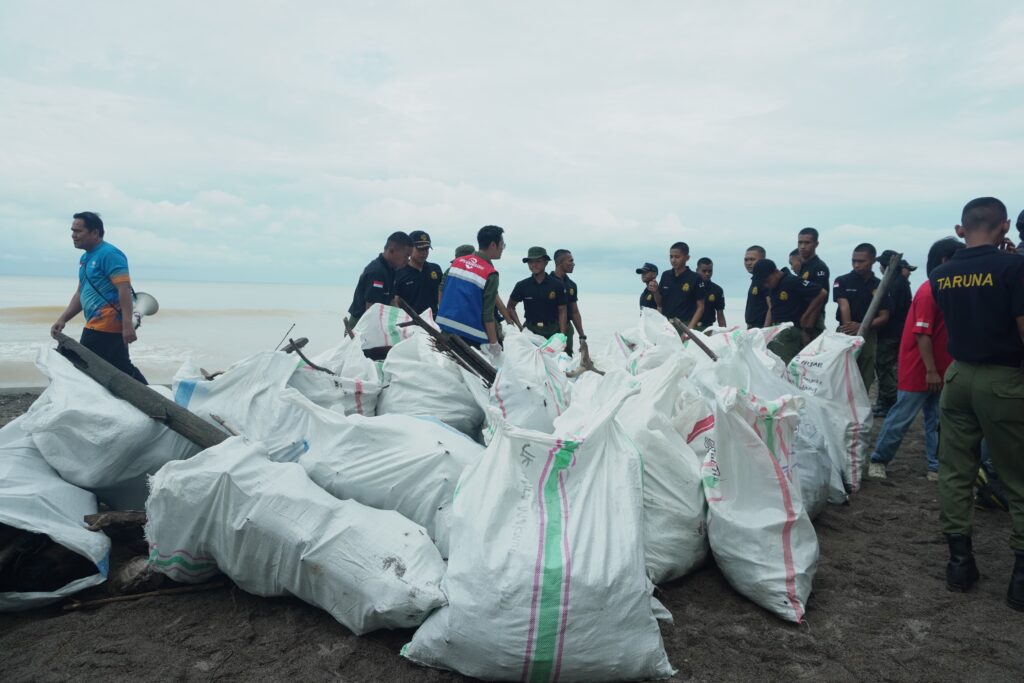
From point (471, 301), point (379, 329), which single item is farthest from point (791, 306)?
point (379, 329)

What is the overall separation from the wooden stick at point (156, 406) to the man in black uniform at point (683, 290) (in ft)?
17.2

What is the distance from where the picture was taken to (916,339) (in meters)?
3.42

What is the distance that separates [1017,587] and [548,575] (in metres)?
1.80

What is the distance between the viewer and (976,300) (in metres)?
2.40

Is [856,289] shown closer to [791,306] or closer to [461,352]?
[791,306]

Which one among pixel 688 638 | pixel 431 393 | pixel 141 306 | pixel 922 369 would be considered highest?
pixel 141 306

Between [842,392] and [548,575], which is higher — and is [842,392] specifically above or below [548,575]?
above

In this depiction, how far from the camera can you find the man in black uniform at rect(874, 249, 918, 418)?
524cm

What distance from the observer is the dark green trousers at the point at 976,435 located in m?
2.34

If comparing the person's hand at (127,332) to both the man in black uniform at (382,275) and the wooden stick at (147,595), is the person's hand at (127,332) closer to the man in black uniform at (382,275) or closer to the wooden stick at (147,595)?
the man in black uniform at (382,275)

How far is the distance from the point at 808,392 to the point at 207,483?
10.7ft

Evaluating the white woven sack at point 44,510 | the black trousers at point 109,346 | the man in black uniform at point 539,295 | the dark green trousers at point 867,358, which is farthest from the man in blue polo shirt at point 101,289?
the dark green trousers at point 867,358

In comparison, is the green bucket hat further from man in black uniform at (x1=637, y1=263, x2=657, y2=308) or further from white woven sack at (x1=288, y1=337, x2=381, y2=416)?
white woven sack at (x1=288, y1=337, x2=381, y2=416)

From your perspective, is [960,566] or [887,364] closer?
[960,566]
